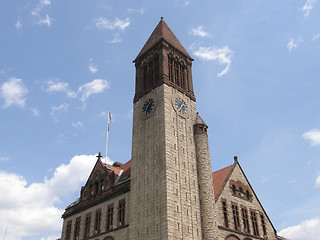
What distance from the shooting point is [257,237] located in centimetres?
4519

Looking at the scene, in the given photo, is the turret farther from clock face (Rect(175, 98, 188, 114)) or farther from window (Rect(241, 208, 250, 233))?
window (Rect(241, 208, 250, 233))

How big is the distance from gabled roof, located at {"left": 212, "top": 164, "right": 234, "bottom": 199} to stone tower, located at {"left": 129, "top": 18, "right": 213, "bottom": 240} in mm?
3751

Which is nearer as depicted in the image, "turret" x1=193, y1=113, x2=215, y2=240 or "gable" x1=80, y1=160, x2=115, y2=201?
"turret" x1=193, y1=113, x2=215, y2=240

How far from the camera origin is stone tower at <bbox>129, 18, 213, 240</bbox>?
38.4 meters

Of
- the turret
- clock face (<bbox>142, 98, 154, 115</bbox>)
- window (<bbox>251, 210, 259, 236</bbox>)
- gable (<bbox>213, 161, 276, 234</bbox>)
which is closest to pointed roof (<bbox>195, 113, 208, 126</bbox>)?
the turret

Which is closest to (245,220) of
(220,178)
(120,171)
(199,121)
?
(220,178)

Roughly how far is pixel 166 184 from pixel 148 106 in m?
13.3

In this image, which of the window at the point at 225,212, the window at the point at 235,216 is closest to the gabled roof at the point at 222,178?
the window at the point at 225,212

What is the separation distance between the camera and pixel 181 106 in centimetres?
4766

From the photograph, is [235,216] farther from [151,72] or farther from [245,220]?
[151,72]

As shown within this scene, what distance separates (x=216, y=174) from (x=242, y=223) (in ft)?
30.5

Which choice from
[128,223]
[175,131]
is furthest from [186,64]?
[128,223]

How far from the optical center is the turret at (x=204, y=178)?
130 feet

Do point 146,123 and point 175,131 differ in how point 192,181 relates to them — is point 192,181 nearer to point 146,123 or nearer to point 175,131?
point 175,131
